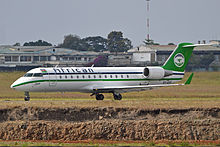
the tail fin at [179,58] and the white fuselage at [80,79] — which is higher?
the tail fin at [179,58]

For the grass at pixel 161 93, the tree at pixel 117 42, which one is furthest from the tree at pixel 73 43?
the grass at pixel 161 93

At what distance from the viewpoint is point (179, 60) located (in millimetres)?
46562

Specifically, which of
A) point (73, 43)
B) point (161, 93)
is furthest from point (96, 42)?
point (161, 93)

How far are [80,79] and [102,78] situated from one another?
2.25 metres

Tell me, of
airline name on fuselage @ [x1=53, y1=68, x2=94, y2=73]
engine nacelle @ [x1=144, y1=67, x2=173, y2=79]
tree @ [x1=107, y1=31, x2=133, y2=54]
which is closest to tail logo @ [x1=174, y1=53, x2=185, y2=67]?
engine nacelle @ [x1=144, y1=67, x2=173, y2=79]

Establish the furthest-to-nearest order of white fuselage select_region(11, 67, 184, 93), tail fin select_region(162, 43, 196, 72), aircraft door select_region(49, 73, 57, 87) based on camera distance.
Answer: tail fin select_region(162, 43, 196, 72)
aircraft door select_region(49, 73, 57, 87)
white fuselage select_region(11, 67, 184, 93)

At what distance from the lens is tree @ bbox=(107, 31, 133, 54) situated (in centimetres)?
16525

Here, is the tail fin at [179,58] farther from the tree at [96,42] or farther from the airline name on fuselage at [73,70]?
the tree at [96,42]

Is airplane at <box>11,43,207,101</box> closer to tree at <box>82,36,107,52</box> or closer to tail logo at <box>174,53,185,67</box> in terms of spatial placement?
tail logo at <box>174,53,185,67</box>

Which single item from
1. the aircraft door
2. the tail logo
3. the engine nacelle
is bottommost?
the aircraft door

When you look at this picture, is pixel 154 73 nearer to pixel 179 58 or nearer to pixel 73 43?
pixel 179 58

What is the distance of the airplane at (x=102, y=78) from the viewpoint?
1583 inches

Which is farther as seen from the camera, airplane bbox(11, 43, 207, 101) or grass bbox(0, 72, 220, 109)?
grass bbox(0, 72, 220, 109)

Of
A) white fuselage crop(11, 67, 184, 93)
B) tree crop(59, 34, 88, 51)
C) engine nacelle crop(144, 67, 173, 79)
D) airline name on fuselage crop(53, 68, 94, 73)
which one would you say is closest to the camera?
white fuselage crop(11, 67, 184, 93)
